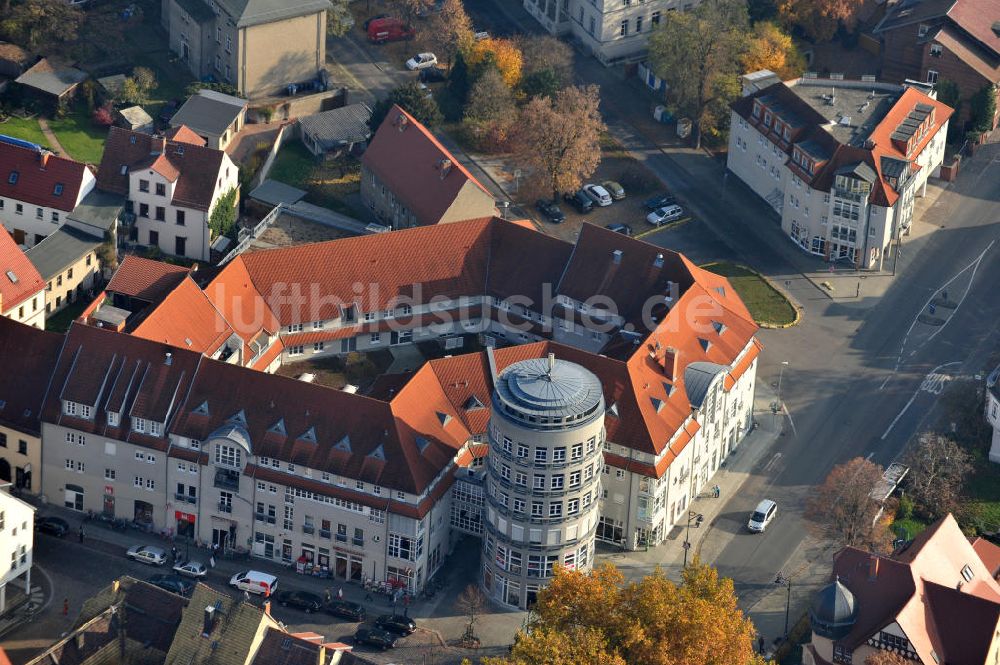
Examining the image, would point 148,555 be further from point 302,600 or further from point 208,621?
point 208,621

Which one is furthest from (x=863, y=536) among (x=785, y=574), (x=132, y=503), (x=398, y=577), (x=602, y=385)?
(x=132, y=503)

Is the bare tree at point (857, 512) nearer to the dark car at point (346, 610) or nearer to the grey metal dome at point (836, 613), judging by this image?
the grey metal dome at point (836, 613)

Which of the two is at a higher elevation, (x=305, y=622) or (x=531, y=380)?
(x=531, y=380)

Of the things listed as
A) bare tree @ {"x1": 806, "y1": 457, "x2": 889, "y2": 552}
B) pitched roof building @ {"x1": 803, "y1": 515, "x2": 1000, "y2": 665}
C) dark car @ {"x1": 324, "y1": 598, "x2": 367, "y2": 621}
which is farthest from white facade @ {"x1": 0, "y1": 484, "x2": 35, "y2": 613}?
bare tree @ {"x1": 806, "y1": 457, "x2": 889, "y2": 552}

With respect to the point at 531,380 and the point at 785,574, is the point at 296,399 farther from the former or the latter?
the point at 785,574

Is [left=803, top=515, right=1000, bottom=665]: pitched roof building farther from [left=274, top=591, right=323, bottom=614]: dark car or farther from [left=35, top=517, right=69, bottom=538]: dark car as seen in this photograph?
[left=35, top=517, right=69, bottom=538]: dark car

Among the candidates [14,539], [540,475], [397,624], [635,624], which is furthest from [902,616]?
[14,539]

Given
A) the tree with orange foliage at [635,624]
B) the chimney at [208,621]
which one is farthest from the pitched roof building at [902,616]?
the chimney at [208,621]
